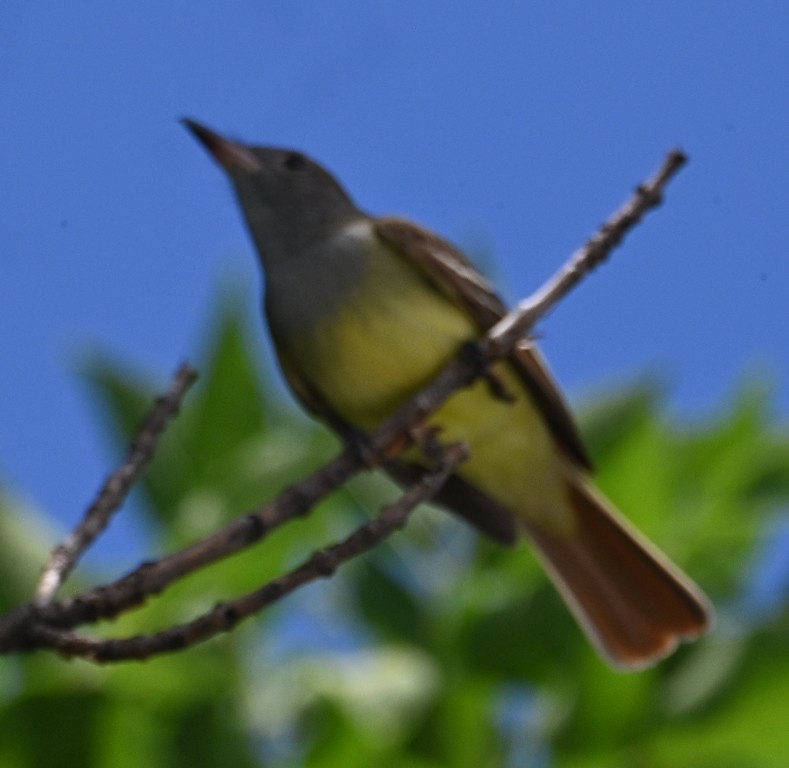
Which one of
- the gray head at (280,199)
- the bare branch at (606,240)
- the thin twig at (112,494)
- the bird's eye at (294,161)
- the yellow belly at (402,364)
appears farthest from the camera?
the bird's eye at (294,161)

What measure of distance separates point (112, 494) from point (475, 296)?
145 cm

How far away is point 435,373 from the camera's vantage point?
350 cm

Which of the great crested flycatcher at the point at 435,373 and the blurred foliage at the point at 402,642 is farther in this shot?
the great crested flycatcher at the point at 435,373

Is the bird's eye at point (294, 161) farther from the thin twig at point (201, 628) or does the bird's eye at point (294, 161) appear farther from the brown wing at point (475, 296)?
the thin twig at point (201, 628)

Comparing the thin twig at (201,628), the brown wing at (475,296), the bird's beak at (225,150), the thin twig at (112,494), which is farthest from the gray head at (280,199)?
the thin twig at (201,628)

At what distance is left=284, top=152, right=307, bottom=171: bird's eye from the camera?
169 inches

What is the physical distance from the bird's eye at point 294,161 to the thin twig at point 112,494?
1743mm

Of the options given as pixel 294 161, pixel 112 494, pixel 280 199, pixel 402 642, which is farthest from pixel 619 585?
pixel 112 494

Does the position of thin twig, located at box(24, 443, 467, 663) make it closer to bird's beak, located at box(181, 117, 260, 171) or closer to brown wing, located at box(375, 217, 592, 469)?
brown wing, located at box(375, 217, 592, 469)

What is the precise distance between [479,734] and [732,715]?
54cm

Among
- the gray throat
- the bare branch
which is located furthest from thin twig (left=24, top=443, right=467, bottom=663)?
the gray throat

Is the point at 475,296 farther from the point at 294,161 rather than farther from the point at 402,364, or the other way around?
the point at 294,161

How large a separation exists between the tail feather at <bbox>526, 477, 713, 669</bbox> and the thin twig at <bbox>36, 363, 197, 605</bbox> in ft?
4.07

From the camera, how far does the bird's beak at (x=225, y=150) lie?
12.1 feet
